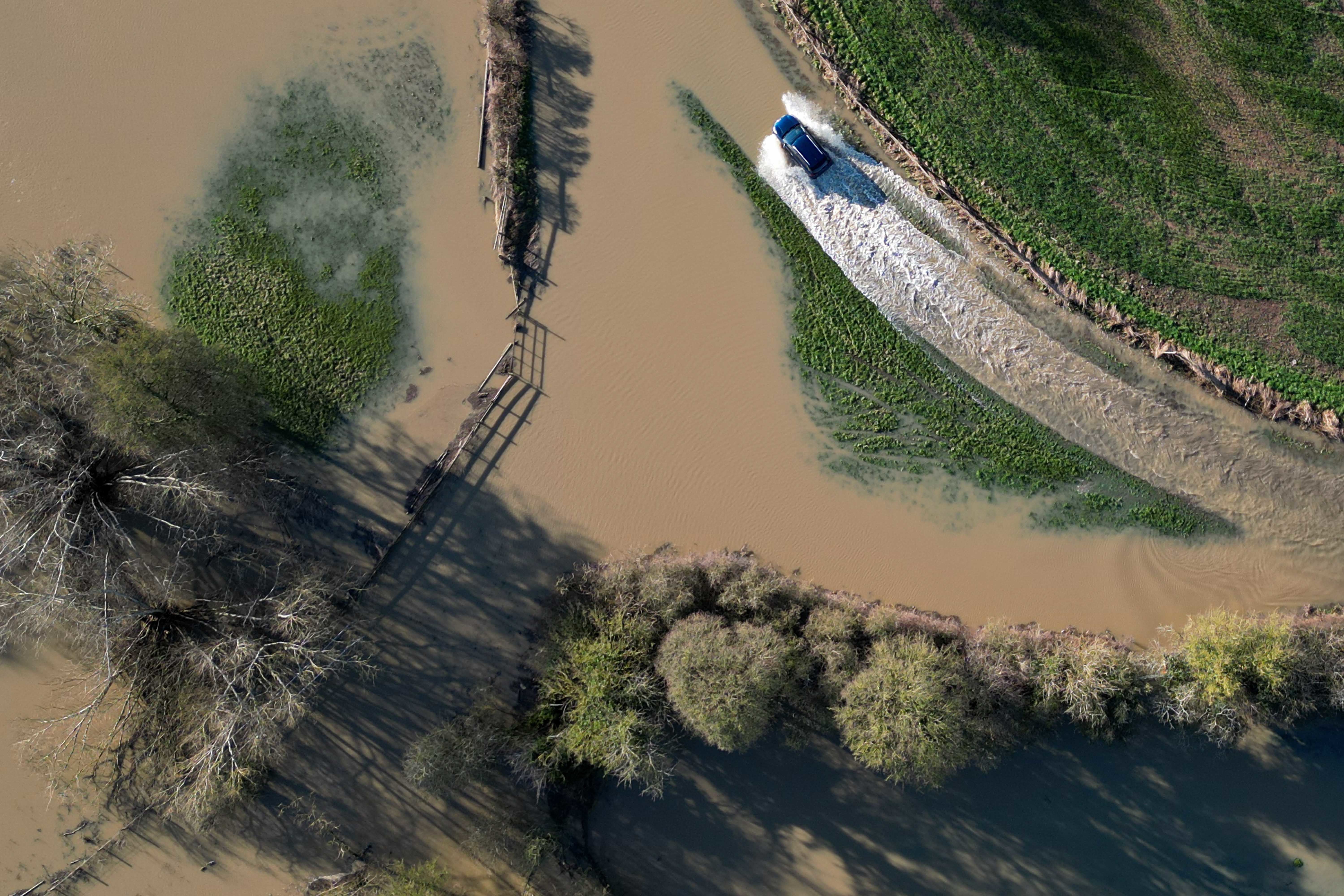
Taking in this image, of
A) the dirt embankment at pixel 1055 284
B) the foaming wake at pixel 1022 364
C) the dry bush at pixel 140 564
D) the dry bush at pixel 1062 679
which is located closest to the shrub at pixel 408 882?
the dry bush at pixel 140 564

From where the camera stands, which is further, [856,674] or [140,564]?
[140,564]

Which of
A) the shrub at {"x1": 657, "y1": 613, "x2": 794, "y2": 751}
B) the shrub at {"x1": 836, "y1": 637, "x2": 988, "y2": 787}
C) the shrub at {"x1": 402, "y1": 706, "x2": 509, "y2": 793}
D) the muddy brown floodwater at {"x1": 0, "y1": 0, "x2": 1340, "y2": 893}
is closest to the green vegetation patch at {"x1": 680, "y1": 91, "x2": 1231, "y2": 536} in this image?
the muddy brown floodwater at {"x1": 0, "y1": 0, "x2": 1340, "y2": 893}

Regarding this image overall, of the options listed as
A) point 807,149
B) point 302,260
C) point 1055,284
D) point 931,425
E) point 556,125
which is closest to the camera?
point 807,149

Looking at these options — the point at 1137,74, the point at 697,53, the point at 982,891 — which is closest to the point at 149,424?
the point at 697,53

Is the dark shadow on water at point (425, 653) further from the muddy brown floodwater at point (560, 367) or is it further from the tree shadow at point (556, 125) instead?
the tree shadow at point (556, 125)

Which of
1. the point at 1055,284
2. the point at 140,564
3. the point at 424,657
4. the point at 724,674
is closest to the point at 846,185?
the point at 1055,284

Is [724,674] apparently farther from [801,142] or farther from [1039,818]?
[801,142]

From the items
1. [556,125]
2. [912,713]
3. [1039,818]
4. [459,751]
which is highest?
[556,125]
